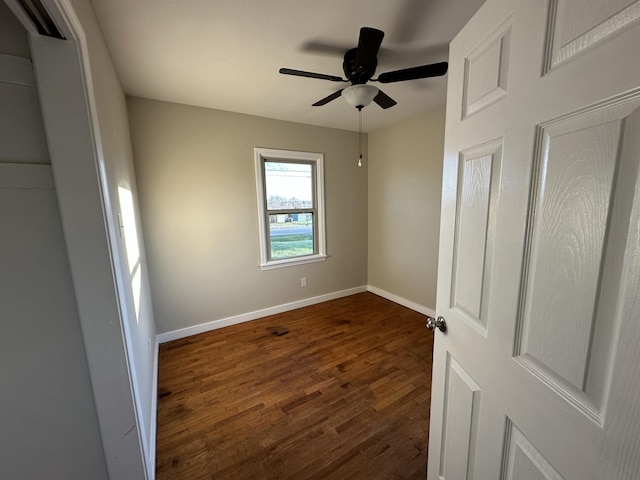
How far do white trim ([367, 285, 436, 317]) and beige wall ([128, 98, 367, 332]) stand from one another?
3.89 ft

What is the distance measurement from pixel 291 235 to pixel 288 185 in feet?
2.15

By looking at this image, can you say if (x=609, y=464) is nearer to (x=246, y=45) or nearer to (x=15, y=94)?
(x=15, y=94)

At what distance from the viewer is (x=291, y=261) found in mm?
3256

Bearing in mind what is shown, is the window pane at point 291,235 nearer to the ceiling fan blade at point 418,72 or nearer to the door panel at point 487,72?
the ceiling fan blade at point 418,72

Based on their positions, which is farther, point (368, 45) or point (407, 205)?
point (407, 205)

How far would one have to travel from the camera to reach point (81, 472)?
1.01 m

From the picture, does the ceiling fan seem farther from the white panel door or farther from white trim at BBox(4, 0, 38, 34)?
white trim at BBox(4, 0, 38, 34)

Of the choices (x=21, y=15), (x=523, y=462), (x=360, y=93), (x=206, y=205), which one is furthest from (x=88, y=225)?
(x=206, y=205)

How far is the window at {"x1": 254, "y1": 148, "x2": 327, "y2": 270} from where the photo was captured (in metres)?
3.01

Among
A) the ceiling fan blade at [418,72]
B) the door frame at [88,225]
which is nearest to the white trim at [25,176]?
the door frame at [88,225]

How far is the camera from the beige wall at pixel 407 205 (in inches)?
113

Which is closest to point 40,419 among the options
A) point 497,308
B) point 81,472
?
point 81,472

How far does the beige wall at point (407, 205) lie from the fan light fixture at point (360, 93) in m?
1.38

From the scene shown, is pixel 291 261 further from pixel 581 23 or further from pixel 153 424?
pixel 581 23
